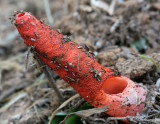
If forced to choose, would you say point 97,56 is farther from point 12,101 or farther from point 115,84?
point 12,101

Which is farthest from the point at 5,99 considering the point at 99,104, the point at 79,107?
the point at 99,104

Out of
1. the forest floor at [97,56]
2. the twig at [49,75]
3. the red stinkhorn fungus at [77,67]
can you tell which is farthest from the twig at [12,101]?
the red stinkhorn fungus at [77,67]

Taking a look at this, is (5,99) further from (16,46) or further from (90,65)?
(90,65)

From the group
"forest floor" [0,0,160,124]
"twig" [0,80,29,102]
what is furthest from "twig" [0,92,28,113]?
"twig" [0,80,29,102]

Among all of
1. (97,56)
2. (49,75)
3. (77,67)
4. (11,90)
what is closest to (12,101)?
(11,90)

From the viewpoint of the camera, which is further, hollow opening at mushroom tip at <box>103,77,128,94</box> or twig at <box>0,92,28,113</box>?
twig at <box>0,92,28,113</box>

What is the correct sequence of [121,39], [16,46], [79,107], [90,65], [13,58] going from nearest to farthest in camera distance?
[90,65] → [79,107] → [121,39] → [13,58] → [16,46]

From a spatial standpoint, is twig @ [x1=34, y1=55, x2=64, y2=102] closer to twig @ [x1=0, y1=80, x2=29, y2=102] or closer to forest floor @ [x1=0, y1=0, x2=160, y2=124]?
forest floor @ [x1=0, y1=0, x2=160, y2=124]

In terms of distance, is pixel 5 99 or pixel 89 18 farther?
pixel 89 18
